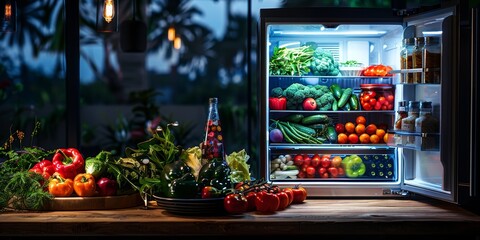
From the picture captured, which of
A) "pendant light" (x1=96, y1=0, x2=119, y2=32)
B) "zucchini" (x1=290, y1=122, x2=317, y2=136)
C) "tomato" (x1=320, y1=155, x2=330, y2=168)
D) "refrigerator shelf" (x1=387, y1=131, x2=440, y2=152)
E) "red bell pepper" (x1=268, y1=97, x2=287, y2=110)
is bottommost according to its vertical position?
"tomato" (x1=320, y1=155, x2=330, y2=168)

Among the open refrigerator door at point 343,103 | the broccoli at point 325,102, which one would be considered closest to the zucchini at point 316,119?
the open refrigerator door at point 343,103

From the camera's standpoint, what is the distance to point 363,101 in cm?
606

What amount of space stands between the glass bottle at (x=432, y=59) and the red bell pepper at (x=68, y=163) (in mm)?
2400

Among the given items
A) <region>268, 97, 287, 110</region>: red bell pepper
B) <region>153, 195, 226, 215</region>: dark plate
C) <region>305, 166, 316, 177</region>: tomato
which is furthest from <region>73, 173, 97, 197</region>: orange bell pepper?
<region>305, 166, 316, 177</region>: tomato

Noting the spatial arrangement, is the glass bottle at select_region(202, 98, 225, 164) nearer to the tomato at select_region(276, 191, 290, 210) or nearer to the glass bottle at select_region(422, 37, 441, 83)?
the tomato at select_region(276, 191, 290, 210)

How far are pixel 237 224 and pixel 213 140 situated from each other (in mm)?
991

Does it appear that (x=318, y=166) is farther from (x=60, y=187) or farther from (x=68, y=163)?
(x=60, y=187)

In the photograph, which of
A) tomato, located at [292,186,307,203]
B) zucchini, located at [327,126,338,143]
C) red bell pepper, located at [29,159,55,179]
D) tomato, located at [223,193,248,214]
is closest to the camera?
tomato, located at [223,193,248,214]

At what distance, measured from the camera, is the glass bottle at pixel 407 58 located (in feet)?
18.5

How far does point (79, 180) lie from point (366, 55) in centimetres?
240

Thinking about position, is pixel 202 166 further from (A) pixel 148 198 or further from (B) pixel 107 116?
(B) pixel 107 116

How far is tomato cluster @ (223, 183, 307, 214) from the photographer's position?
500 centimetres

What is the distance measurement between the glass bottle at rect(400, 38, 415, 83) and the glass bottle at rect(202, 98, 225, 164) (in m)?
1.35

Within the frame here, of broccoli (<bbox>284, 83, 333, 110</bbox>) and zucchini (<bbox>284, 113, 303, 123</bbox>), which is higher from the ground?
broccoli (<bbox>284, 83, 333, 110</bbox>)
